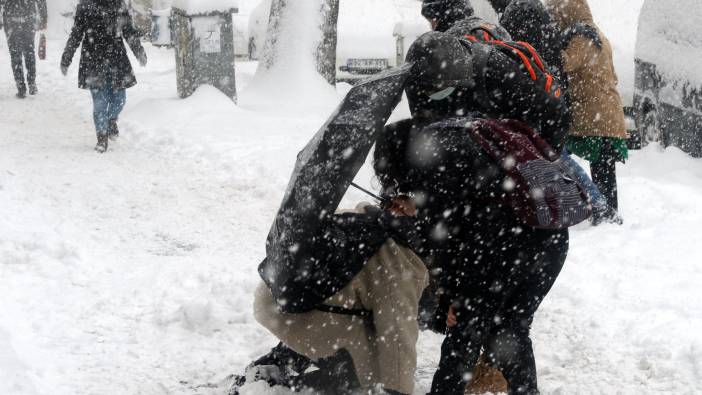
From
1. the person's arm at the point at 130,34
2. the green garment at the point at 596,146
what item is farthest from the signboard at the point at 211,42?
the green garment at the point at 596,146

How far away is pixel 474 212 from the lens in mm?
3029

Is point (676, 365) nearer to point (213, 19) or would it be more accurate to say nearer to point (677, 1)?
point (677, 1)

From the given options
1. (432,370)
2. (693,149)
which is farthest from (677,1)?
(432,370)

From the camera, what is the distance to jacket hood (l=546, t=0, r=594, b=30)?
6078 mm

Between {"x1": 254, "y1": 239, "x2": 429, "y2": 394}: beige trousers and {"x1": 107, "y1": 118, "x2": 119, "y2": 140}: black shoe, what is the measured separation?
6463 millimetres

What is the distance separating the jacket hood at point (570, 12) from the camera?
19.9ft

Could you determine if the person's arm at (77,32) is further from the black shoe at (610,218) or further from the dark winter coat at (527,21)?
the black shoe at (610,218)

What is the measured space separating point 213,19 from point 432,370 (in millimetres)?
7364

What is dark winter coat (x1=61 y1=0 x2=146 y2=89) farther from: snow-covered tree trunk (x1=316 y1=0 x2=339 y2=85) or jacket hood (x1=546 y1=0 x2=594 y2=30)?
jacket hood (x1=546 y1=0 x2=594 y2=30)

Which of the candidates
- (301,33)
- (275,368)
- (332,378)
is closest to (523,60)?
(332,378)

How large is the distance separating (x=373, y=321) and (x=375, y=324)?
0.04 m

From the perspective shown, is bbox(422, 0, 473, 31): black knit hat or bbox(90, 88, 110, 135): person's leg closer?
bbox(422, 0, 473, 31): black knit hat

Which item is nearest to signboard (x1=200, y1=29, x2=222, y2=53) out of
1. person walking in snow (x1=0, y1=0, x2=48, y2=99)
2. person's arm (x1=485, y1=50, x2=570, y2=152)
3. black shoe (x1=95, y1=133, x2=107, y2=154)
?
black shoe (x1=95, y1=133, x2=107, y2=154)

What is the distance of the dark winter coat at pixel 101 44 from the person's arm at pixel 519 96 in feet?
20.8
